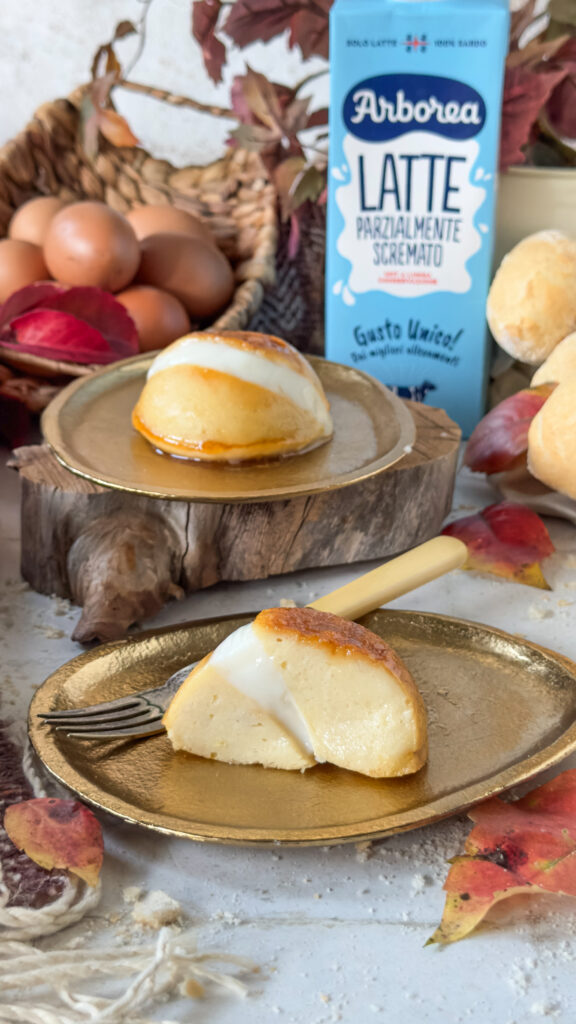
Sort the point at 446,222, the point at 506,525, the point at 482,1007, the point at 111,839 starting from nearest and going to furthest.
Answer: the point at 482,1007
the point at 111,839
the point at 506,525
the point at 446,222

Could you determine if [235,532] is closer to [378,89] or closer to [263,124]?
[378,89]

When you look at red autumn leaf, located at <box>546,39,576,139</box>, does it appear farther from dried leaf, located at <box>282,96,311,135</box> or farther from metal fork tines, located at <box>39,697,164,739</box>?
metal fork tines, located at <box>39,697,164,739</box>

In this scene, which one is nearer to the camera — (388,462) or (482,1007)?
(482,1007)

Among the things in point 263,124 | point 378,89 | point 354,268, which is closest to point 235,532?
point 354,268

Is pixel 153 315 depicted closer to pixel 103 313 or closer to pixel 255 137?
pixel 103 313

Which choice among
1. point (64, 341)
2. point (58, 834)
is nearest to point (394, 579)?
point (58, 834)

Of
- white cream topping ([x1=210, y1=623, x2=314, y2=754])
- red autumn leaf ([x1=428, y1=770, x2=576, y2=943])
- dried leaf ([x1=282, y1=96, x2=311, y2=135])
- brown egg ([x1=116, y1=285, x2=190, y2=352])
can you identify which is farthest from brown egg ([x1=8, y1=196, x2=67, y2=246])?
red autumn leaf ([x1=428, y1=770, x2=576, y2=943])
